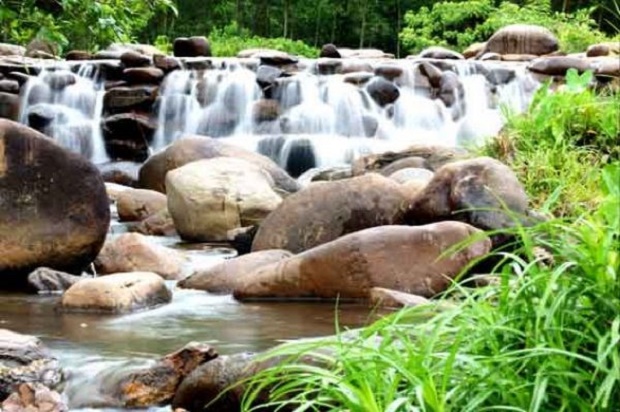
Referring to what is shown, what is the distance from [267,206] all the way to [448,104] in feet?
25.7

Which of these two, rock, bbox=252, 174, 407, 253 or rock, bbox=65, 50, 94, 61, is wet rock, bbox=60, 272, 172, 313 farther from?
rock, bbox=65, 50, 94, 61

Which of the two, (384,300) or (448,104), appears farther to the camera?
(448,104)

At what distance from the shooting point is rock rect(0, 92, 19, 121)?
17.2 m

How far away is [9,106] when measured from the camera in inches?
680

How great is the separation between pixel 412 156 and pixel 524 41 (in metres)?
12.0

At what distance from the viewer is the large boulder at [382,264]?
262 inches

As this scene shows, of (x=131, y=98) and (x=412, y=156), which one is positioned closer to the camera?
(x=412, y=156)

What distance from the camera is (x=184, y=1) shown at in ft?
132

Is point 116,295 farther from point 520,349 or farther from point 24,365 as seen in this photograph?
point 520,349

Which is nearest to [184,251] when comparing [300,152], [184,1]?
[300,152]

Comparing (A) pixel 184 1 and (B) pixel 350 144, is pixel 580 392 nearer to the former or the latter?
(B) pixel 350 144

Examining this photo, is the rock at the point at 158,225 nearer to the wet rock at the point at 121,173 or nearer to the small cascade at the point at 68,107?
the wet rock at the point at 121,173

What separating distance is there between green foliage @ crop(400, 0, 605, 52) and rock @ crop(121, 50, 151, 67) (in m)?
12.2

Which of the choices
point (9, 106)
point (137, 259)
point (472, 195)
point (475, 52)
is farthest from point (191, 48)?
point (472, 195)
